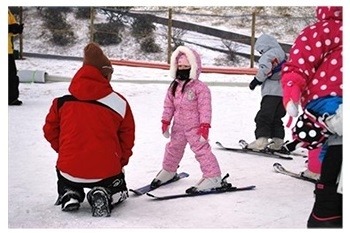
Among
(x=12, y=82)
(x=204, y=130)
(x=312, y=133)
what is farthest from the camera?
(x=12, y=82)

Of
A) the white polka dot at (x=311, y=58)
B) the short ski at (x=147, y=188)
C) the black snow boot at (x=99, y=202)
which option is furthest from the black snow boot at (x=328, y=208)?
the short ski at (x=147, y=188)

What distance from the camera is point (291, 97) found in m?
2.20

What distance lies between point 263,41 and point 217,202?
1.77 metres

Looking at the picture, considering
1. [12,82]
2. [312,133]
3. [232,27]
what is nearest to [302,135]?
[312,133]

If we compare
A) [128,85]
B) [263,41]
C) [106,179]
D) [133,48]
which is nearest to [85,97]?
[106,179]

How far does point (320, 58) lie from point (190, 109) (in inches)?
46.9

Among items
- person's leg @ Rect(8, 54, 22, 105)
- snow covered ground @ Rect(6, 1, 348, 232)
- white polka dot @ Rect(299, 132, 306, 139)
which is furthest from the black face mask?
person's leg @ Rect(8, 54, 22, 105)

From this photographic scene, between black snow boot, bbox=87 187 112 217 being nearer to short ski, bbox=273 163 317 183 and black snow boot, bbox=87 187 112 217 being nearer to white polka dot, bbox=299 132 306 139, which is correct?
white polka dot, bbox=299 132 306 139

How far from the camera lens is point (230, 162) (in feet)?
14.0

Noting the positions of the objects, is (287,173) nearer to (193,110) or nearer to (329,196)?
(193,110)

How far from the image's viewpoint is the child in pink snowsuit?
3367 mm

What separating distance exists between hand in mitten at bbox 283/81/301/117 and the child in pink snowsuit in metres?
1.09
